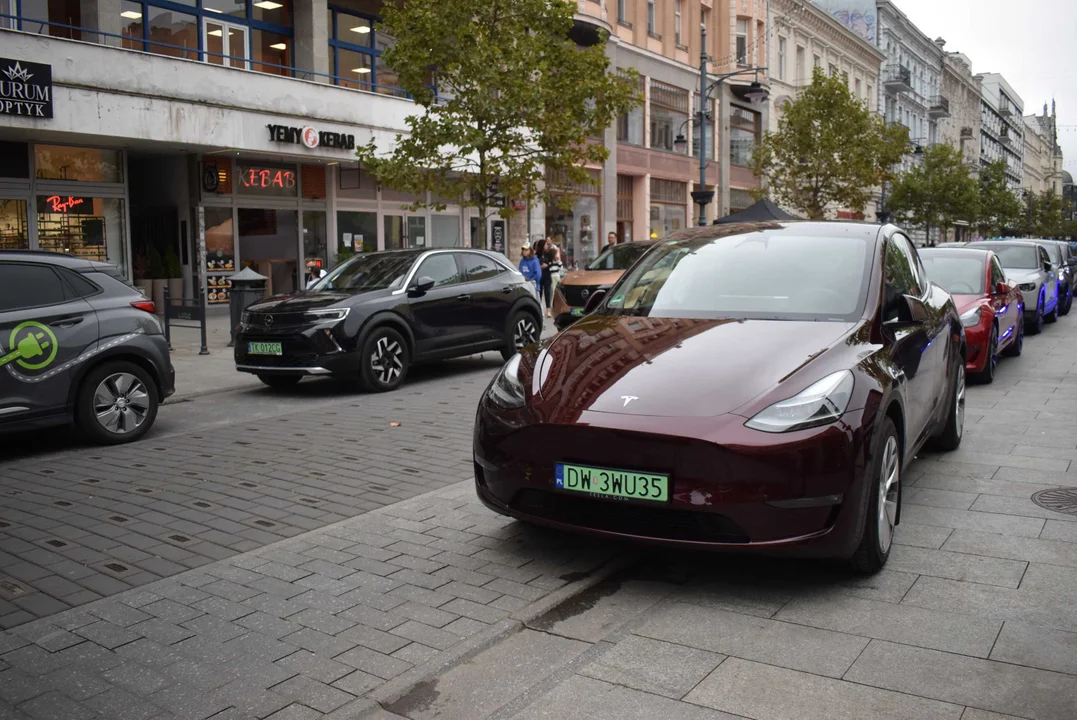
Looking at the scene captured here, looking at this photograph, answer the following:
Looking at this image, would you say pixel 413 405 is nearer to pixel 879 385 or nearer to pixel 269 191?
pixel 879 385

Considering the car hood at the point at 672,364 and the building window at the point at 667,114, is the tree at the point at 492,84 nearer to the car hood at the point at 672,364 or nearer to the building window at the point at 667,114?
the car hood at the point at 672,364

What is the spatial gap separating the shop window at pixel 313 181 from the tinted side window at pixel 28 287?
16034 mm

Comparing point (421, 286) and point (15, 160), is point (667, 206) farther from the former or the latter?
point (421, 286)

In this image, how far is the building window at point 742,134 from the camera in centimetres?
4428

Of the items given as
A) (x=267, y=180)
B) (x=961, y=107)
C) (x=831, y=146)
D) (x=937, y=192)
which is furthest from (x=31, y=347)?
(x=961, y=107)

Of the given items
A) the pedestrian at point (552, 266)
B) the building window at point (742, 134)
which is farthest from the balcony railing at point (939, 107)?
the pedestrian at point (552, 266)

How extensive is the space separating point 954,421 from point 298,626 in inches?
201

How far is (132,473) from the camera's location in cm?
692

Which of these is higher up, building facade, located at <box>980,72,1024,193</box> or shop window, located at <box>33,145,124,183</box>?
building facade, located at <box>980,72,1024,193</box>

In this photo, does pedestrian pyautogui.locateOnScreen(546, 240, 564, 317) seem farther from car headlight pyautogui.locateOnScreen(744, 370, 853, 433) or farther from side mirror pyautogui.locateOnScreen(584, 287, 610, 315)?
car headlight pyautogui.locateOnScreen(744, 370, 853, 433)

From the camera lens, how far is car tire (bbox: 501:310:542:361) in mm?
12961

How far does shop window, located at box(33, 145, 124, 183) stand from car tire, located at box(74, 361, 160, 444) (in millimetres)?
12168

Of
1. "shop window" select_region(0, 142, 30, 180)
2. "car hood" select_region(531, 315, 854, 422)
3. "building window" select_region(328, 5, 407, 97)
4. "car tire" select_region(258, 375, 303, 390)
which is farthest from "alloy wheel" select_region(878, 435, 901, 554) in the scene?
"building window" select_region(328, 5, 407, 97)

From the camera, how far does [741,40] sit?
44.2m
